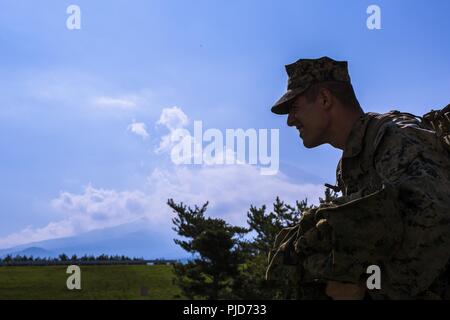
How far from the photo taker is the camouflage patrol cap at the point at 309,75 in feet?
12.3

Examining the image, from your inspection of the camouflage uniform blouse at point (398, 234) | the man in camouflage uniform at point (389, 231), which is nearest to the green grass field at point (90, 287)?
the man in camouflage uniform at point (389, 231)

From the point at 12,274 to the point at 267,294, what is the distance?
41645mm

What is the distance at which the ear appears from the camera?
3.62 meters

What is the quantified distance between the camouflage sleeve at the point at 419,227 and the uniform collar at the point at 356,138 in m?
0.56

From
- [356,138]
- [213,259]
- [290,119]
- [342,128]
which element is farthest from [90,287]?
[356,138]

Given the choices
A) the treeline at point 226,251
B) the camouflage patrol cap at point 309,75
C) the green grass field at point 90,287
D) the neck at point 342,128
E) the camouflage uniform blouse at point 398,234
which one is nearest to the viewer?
the camouflage uniform blouse at point 398,234

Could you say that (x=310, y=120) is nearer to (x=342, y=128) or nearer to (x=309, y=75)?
(x=342, y=128)

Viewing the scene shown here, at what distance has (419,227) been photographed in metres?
2.72

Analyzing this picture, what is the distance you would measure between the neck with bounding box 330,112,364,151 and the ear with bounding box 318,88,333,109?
111mm

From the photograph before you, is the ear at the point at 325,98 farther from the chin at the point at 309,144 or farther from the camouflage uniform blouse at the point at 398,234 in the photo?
the camouflage uniform blouse at the point at 398,234

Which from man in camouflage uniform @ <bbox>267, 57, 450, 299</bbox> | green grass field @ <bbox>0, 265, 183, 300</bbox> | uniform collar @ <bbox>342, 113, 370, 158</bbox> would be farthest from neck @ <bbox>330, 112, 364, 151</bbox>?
green grass field @ <bbox>0, 265, 183, 300</bbox>
